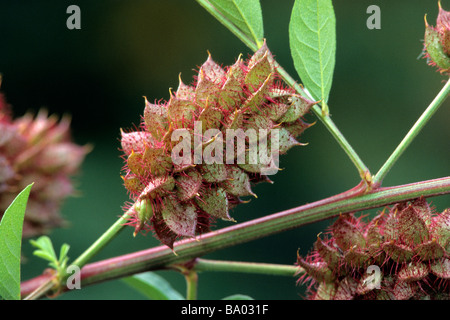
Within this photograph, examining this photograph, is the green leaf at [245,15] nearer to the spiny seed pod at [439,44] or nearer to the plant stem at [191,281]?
the spiny seed pod at [439,44]

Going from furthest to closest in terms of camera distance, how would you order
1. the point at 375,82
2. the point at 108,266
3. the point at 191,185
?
the point at 375,82, the point at 108,266, the point at 191,185

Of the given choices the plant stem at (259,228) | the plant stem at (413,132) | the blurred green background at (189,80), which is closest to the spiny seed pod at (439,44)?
the plant stem at (413,132)

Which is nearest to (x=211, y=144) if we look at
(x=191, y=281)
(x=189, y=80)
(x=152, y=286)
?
(x=191, y=281)

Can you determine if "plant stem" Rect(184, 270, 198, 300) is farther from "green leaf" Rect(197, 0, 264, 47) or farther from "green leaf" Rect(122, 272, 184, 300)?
"green leaf" Rect(197, 0, 264, 47)

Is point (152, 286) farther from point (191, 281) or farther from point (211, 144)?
point (211, 144)

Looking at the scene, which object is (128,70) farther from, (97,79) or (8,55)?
(8,55)

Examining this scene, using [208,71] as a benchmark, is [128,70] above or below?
above

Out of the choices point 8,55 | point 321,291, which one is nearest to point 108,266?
point 321,291
